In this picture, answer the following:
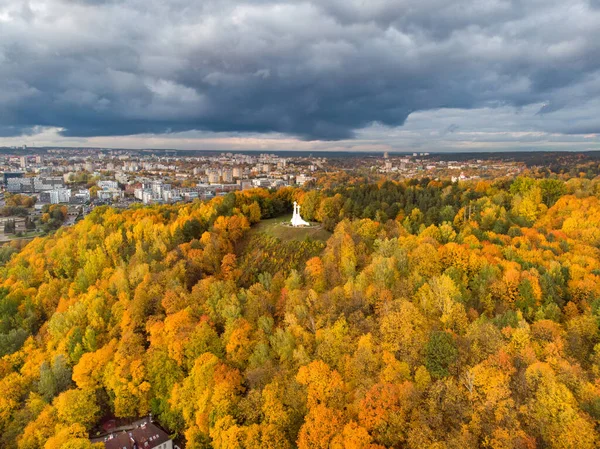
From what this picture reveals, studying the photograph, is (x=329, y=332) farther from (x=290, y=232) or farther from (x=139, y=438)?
(x=290, y=232)

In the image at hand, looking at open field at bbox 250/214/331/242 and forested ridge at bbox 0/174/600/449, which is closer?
forested ridge at bbox 0/174/600/449

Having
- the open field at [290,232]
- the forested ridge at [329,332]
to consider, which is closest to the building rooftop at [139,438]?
the forested ridge at [329,332]

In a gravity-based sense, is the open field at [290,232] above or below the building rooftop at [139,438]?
above

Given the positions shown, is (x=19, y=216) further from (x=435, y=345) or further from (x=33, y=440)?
(x=435, y=345)

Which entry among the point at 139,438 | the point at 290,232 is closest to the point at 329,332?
the point at 139,438

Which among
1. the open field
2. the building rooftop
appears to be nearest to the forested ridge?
the open field

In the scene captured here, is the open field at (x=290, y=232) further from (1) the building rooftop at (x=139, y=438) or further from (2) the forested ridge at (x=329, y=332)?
(1) the building rooftop at (x=139, y=438)

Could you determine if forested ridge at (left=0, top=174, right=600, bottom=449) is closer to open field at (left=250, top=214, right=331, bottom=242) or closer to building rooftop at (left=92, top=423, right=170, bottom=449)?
open field at (left=250, top=214, right=331, bottom=242)

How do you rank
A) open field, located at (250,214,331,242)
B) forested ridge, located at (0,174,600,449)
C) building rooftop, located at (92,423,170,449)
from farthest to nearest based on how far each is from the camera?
open field, located at (250,214,331,242) → building rooftop, located at (92,423,170,449) → forested ridge, located at (0,174,600,449)
